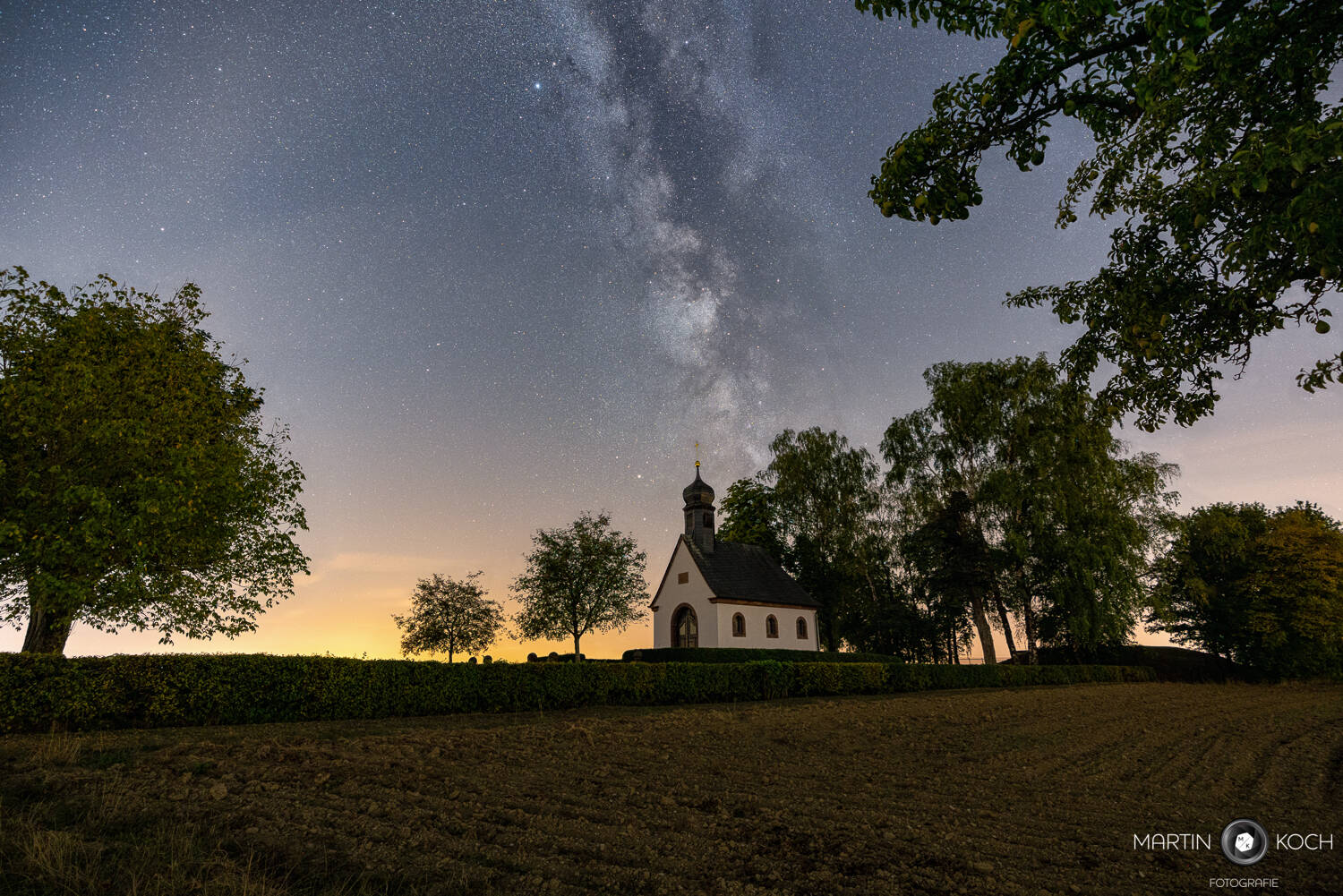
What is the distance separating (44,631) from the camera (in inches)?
647

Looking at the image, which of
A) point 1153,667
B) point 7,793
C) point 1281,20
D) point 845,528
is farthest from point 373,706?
point 1153,667

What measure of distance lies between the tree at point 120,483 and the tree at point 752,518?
30.6 meters

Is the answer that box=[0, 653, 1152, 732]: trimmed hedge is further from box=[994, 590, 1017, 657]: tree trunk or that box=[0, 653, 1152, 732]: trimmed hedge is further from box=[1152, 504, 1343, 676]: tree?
box=[1152, 504, 1343, 676]: tree

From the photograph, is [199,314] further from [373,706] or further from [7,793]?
[7,793]

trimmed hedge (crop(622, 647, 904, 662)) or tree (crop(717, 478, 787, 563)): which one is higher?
tree (crop(717, 478, 787, 563))

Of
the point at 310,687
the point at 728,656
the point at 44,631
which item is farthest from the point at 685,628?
the point at 44,631

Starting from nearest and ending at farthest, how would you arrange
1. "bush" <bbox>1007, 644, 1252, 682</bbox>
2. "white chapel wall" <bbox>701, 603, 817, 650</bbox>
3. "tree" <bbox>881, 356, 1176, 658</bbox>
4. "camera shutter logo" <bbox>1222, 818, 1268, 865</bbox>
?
"camera shutter logo" <bbox>1222, 818, 1268, 865</bbox>, "tree" <bbox>881, 356, 1176, 658</bbox>, "white chapel wall" <bbox>701, 603, 817, 650</bbox>, "bush" <bbox>1007, 644, 1252, 682</bbox>

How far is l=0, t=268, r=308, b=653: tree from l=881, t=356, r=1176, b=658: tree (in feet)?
91.1

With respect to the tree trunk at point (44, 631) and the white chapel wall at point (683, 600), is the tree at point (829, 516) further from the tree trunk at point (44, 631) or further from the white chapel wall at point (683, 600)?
the tree trunk at point (44, 631)

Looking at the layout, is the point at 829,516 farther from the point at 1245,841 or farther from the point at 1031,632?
the point at 1245,841

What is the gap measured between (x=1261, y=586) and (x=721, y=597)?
29817 millimetres

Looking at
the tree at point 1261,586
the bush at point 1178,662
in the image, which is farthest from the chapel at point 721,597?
the tree at point 1261,586

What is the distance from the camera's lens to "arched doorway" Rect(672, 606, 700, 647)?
3484cm

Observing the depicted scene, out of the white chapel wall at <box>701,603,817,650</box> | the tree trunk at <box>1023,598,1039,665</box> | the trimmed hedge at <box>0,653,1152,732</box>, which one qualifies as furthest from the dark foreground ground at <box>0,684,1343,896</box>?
the white chapel wall at <box>701,603,817,650</box>
